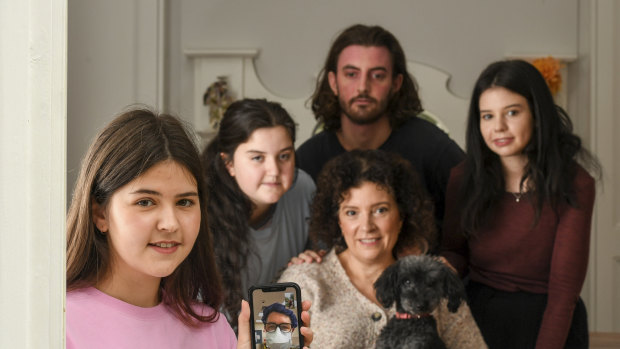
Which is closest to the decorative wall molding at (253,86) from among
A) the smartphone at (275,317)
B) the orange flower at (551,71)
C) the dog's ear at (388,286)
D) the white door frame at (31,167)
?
the orange flower at (551,71)

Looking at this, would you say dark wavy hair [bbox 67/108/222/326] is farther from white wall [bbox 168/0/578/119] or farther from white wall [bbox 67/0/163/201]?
white wall [bbox 168/0/578/119]

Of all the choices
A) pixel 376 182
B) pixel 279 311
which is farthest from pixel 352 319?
pixel 279 311

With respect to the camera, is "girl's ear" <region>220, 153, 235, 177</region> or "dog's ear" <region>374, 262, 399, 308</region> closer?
"dog's ear" <region>374, 262, 399, 308</region>

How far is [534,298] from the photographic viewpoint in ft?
6.16

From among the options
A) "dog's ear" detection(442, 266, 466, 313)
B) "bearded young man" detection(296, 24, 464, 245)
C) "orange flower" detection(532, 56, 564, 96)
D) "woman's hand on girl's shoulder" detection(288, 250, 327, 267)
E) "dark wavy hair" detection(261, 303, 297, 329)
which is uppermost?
"orange flower" detection(532, 56, 564, 96)

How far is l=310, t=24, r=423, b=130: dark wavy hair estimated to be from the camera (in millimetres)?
2361

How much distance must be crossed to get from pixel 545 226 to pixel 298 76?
219 cm

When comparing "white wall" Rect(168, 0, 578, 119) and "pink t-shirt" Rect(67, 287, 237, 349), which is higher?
"white wall" Rect(168, 0, 578, 119)

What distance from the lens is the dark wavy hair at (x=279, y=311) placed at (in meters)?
1.08

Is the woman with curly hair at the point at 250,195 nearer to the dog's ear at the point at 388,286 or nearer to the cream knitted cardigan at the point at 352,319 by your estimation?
the cream knitted cardigan at the point at 352,319

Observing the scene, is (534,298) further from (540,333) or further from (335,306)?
(335,306)

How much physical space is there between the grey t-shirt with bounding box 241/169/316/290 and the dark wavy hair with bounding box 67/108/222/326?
81 cm

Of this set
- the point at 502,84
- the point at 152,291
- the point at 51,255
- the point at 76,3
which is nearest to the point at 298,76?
the point at 76,3

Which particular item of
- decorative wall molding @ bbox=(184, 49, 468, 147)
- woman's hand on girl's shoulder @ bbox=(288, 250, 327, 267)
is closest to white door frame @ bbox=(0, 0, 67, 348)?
woman's hand on girl's shoulder @ bbox=(288, 250, 327, 267)
